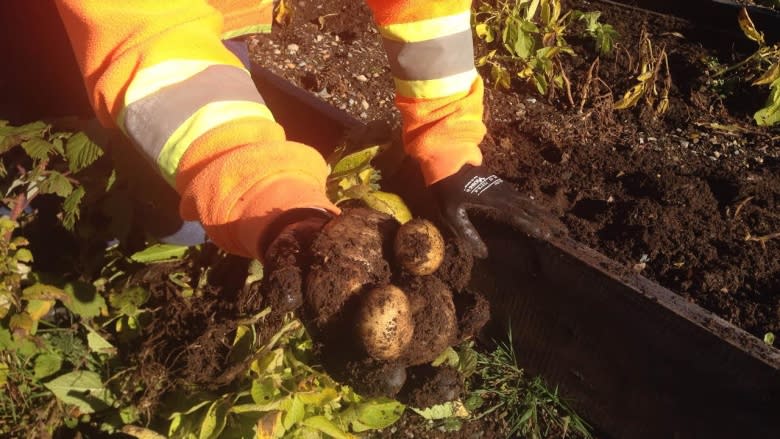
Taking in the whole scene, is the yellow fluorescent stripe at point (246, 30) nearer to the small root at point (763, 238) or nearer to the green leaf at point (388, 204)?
the green leaf at point (388, 204)

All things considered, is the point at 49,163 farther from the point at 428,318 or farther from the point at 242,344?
the point at 428,318

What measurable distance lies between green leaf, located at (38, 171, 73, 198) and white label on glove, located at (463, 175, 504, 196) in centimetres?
106

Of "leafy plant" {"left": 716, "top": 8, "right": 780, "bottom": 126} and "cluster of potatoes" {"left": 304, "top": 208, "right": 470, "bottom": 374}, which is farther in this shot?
"leafy plant" {"left": 716, "top": 8, "right": 780, "bottom": 126}

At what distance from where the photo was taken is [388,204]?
1.98 meters

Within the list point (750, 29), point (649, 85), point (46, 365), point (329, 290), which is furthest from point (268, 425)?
point (750, 29)

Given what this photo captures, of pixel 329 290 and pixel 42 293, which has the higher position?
pixel 329 290

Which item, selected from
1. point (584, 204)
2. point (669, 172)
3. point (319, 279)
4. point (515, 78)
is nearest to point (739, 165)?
point (669, 172)

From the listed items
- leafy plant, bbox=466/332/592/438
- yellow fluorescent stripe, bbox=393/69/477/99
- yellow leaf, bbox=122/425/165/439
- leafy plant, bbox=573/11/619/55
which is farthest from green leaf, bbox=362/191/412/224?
leafy plant, bbox=573/11/619/55

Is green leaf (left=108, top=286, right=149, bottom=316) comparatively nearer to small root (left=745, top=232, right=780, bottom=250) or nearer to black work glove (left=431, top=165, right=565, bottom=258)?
black work glove (left=431, top=165, right=565, bottom=258)

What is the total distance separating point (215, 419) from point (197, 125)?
32.7 inches

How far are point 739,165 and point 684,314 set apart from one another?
1.10 meters

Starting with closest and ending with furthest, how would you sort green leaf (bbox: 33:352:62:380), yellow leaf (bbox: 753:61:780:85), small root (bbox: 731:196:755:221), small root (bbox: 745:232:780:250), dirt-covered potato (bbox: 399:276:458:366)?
dirt-covered potato (bbox: 399:276:458:366), green leaf (bbox: 33:352:62:380), small root (bbox: 745:232:780:250), small root (bbox: 731:196:755:221), yellow leaf (bbox: 753:61:780:85)

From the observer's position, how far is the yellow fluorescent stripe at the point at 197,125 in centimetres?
138

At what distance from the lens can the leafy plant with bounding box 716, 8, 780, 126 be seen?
2727 mm
